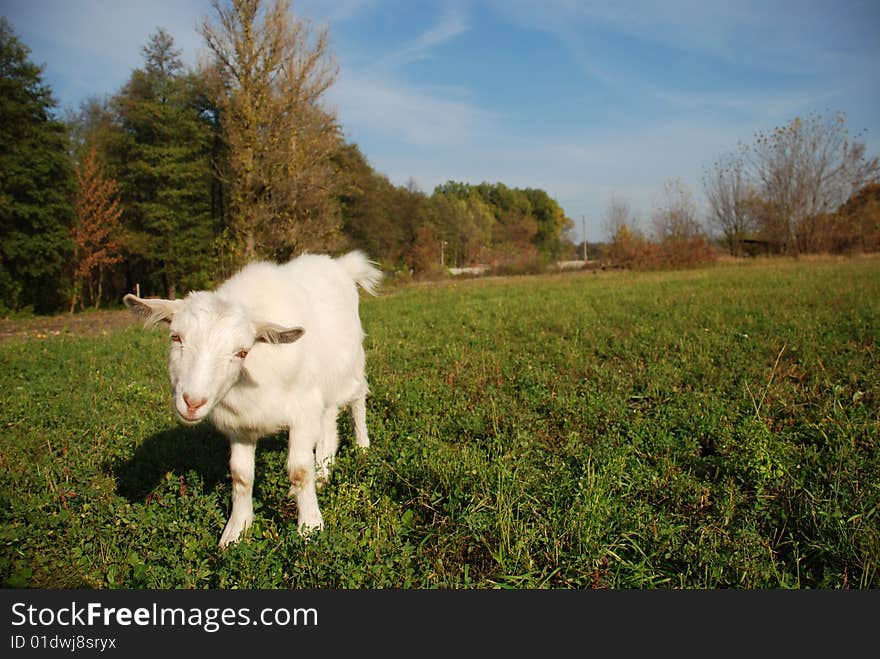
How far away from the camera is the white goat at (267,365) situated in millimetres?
2896

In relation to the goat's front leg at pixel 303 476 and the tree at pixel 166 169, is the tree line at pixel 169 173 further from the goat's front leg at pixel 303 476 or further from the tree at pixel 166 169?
the goat's front leg at pixel 303 476

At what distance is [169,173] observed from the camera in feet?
89.9

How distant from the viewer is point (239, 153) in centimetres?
2169

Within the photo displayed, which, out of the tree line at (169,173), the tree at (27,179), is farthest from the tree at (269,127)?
the tree at (27,179)

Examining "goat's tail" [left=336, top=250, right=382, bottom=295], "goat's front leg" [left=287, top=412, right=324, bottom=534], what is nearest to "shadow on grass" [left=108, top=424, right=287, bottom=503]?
"goat's front leg" [left=287, top=412, right=324, bottom=534]

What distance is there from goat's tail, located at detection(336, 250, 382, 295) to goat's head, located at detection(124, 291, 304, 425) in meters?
2.45

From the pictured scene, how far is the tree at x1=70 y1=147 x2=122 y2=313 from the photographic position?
81.0 feet

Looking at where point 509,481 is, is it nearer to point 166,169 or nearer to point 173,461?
point 173,461

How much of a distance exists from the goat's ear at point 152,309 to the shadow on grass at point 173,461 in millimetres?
1368

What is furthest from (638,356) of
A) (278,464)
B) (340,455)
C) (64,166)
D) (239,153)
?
(64,166)

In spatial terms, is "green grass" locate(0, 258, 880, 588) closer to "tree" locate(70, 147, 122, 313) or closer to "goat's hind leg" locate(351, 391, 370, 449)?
"goat's hind leg" locate(351, 391, 370, 449)

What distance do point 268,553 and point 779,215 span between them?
4135 centimetres

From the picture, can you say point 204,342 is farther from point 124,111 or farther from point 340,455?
point 124,111

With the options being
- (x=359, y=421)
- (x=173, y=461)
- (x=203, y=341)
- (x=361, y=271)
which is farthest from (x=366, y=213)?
(x=203, y=341)
